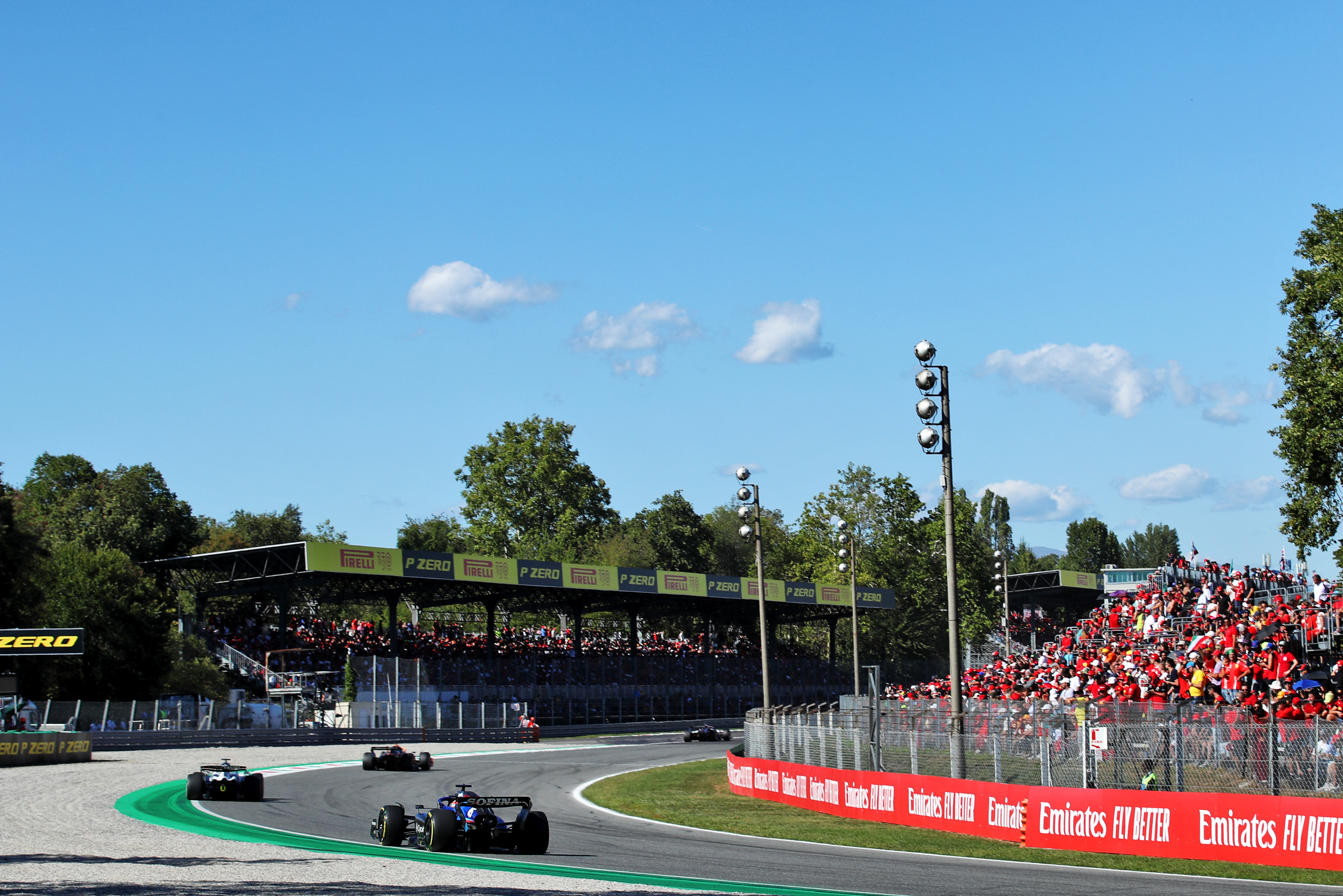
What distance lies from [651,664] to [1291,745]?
5212cm

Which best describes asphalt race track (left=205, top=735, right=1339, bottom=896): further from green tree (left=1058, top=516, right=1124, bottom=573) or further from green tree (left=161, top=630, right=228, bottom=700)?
green tree (left=1058, top=516, right=1124, bottom=573)

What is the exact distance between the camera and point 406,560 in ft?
186

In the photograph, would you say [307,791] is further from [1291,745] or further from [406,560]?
[406,560]

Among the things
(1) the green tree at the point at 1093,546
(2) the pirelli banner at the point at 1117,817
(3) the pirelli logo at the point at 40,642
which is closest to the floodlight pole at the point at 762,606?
(2) the pirelli banner at the point at 1117,817

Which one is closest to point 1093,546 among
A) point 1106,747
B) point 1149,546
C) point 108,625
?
point 1149,546

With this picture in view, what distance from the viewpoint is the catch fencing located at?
16.5 m

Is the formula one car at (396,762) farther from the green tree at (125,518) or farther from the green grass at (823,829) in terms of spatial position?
the green tree at (125,518)

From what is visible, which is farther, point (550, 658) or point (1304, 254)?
point (550, 658)

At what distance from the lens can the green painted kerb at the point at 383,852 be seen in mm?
Result: 14148

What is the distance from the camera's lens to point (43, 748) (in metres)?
35.0

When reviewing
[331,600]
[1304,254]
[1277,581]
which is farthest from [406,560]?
[1304,254]

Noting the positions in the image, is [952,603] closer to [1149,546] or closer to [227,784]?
[227,784]

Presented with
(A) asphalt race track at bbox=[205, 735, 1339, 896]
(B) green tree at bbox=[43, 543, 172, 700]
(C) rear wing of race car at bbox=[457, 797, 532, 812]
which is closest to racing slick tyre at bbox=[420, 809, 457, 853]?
(C) rear wing of race car at bbox=[457, 797, 532, 812]

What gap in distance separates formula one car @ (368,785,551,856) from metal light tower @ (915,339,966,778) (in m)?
6.66
